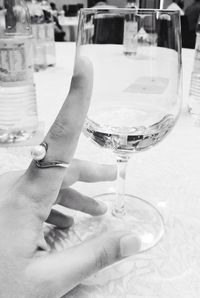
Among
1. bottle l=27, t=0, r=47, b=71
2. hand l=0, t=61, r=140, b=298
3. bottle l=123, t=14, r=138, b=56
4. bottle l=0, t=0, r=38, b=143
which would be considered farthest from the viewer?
bottle l=27, t=0, r=47, b=71

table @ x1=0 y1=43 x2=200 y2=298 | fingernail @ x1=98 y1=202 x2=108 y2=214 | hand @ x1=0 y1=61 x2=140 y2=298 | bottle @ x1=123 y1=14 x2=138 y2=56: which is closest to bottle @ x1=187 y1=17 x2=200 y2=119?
table @ x1=0 y1=43 x2=200 y2=298

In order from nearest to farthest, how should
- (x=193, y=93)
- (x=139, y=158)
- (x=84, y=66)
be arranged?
(x=84, y=66)
(x=139, y=158)
(x=193, y=93)

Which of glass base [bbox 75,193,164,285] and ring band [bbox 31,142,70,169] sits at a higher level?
ring band [bbox 31,142,70,169]

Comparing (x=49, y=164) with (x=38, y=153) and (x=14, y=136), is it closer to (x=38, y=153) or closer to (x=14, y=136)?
(x=38, y=153)

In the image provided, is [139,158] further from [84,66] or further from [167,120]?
[84,66]

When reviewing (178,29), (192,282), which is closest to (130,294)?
(192,282)

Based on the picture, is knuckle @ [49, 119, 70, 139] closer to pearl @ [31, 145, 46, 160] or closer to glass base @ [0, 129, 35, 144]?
pearl @ [31, 145, 46, 160]
